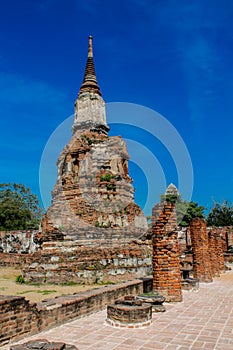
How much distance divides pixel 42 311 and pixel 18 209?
103 ft

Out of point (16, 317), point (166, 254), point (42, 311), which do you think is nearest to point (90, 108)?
point (166, 254)

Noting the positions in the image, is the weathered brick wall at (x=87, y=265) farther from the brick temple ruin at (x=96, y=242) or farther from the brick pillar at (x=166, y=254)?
the brick pillar at (x=166, y=254)

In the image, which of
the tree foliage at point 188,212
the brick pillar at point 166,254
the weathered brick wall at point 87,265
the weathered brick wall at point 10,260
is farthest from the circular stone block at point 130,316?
the tree foliage at point 188,212

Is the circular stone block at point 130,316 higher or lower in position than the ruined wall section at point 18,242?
lower

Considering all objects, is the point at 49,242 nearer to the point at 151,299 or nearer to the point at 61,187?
the point at 61,187

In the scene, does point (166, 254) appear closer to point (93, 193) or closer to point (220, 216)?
point (93, 193)

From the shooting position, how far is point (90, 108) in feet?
76.1

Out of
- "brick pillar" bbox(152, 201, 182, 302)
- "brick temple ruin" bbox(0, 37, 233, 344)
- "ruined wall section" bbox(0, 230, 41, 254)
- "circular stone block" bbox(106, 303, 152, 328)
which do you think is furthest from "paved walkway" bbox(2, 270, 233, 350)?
"ruined wall section" bbox(0, 230, 41, 254)

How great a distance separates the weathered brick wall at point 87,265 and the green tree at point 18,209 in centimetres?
2134

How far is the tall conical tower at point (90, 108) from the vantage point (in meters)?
22.5

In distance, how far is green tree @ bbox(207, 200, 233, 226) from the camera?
1527 inches

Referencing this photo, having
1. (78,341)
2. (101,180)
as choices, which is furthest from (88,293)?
(101,180)

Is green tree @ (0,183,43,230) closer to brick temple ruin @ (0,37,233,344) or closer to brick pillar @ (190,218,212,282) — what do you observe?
brick temple ruin @ (0,37,233,344)

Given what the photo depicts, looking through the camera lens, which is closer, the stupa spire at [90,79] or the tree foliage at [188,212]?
the stupa spire at [90,79]
